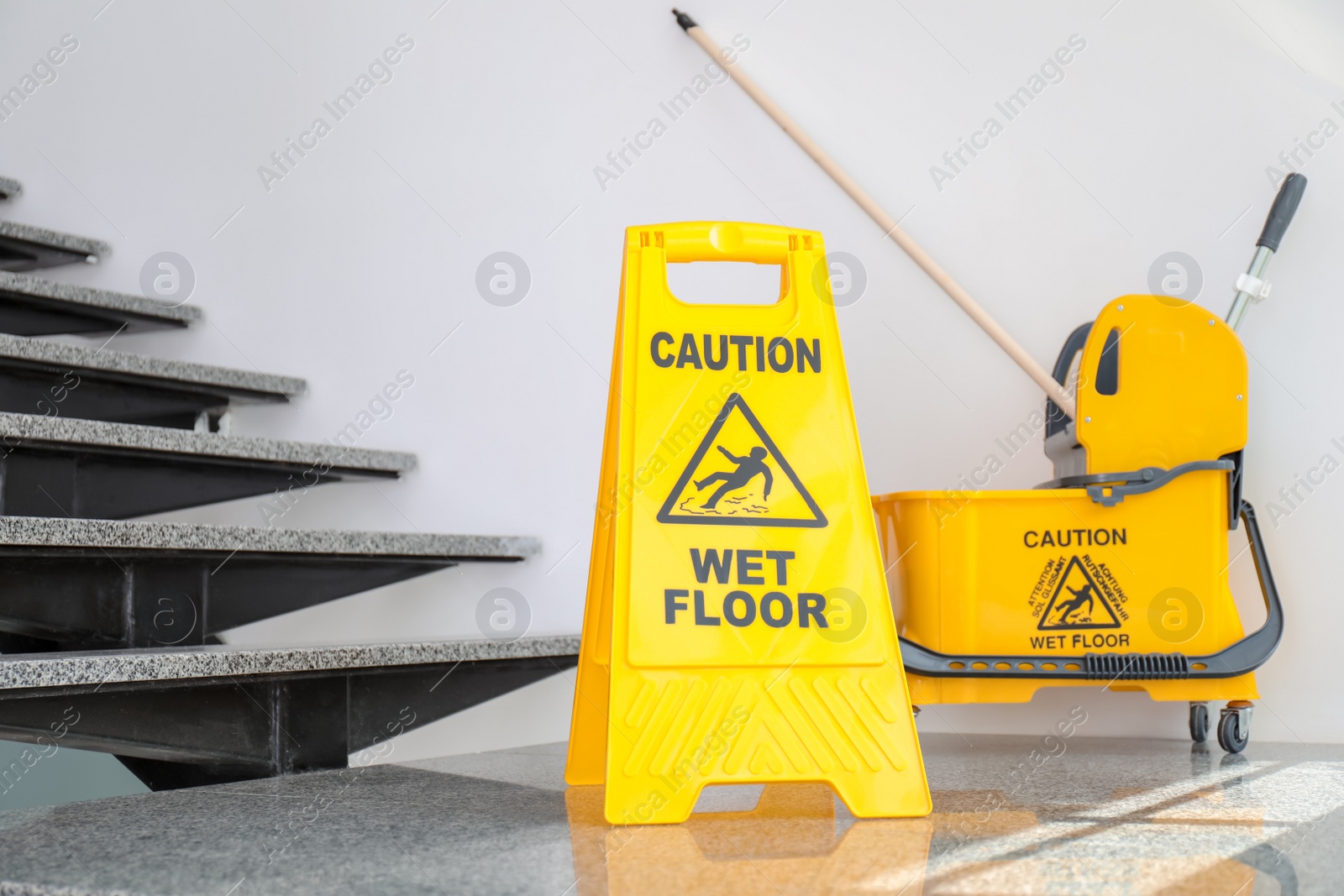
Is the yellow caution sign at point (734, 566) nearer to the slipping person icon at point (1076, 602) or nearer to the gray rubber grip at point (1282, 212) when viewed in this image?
the slipping person icon at point (1076, 602)

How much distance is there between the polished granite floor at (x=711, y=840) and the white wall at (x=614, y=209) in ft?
2.07

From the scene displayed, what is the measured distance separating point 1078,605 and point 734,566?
66cm

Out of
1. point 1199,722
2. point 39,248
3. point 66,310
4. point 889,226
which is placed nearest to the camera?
point 1199,722

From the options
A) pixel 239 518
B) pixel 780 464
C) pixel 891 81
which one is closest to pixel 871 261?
pixel 891 81

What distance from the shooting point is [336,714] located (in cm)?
145

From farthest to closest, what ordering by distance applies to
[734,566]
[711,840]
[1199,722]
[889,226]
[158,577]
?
1. [889,226]
2. [1199,722]
3. [158,577]
4. [734,566]
5. [711,840]

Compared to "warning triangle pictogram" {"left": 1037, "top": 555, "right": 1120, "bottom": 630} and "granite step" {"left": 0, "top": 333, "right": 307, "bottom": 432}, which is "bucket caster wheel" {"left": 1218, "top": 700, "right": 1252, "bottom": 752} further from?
"granite step" {"left": 0, "top": 333, "right": 307, "bottom": 432}

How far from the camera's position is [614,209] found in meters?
2.18

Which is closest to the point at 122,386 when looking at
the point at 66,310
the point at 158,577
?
the point at 66,310

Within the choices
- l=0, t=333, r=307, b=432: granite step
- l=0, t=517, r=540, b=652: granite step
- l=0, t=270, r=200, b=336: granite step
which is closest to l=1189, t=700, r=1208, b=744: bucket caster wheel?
l=0, t=517, r=540, b=652: granite step

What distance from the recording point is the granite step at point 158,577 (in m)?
1.32

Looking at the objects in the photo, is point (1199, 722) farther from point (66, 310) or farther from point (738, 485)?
point (66, 310)

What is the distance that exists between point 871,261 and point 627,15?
79 centimetres

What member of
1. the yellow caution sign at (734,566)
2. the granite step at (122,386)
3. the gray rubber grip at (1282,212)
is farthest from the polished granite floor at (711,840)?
the granite step at (122,386)
